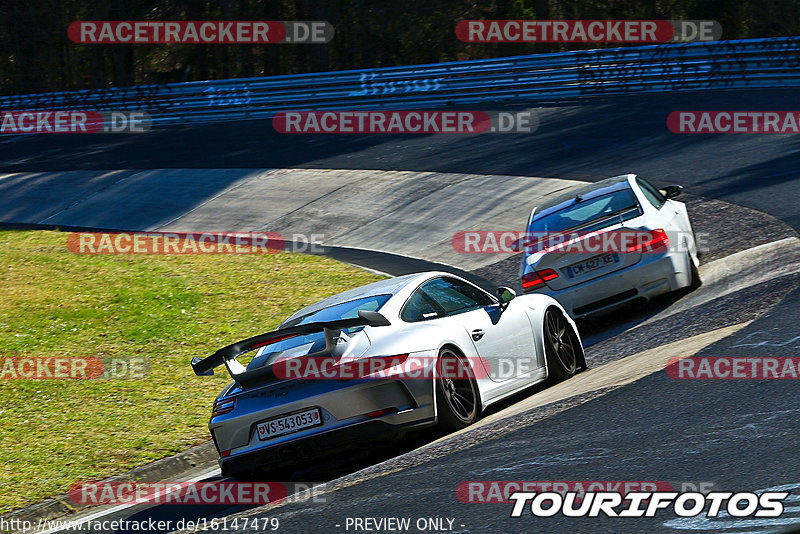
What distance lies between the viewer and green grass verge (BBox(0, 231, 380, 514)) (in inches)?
355

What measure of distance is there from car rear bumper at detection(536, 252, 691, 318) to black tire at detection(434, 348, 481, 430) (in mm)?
3709

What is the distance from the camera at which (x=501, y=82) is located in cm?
2673

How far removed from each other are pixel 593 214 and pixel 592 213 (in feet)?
0.14

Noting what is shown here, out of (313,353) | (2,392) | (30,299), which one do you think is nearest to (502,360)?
(313,353)

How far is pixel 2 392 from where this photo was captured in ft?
35.1

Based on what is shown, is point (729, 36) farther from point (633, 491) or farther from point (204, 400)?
point (633, 491)

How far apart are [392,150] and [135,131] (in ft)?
35.7
